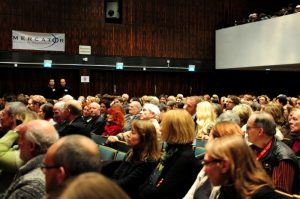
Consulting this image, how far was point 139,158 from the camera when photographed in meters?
4.36

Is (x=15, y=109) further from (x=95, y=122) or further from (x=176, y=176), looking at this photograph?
(x=95, y=122)

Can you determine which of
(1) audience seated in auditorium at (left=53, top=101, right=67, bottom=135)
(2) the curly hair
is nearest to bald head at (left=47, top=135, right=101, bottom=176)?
(1) audience seated in auditorium at (left=53, top=101, right=67, bottom=135)

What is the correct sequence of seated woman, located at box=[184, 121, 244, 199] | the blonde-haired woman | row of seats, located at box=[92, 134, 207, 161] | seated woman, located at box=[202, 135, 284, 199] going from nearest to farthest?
seated woman, located at box=[202, 135, 284, 199]
seated woman, located at box=[184, 121, 244, 199]
row of seats, located at box=[92, 134, 207, 161]
the blonde-haired woman

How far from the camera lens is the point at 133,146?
14.3 feet

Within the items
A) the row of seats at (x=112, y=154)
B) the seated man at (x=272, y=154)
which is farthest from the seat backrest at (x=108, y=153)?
the seated man at (x=272, y=154)

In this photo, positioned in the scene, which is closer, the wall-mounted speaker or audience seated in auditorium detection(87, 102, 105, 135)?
audience seated in auditorium detection(87, 102, 105, 135)

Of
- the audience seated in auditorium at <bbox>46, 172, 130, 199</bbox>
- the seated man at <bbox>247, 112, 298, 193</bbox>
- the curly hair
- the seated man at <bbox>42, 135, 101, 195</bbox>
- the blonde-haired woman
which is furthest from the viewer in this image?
the curly hair

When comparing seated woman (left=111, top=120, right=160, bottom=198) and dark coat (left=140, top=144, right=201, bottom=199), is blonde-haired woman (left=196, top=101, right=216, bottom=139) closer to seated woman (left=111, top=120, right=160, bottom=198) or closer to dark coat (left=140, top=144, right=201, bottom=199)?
seated woman (left=111, top=120, right=160, bottom=198)

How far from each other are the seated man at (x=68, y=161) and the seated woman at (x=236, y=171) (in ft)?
2.38

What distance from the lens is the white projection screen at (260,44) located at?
50.2 ft

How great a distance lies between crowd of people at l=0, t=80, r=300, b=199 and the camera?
2.41 meters

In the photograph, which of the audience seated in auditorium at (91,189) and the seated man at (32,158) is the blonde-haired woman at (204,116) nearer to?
the seated man at (32,158)

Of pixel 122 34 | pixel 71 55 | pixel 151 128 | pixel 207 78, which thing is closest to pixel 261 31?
pixel 207 78

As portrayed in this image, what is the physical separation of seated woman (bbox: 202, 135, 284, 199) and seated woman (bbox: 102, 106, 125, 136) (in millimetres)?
4711
